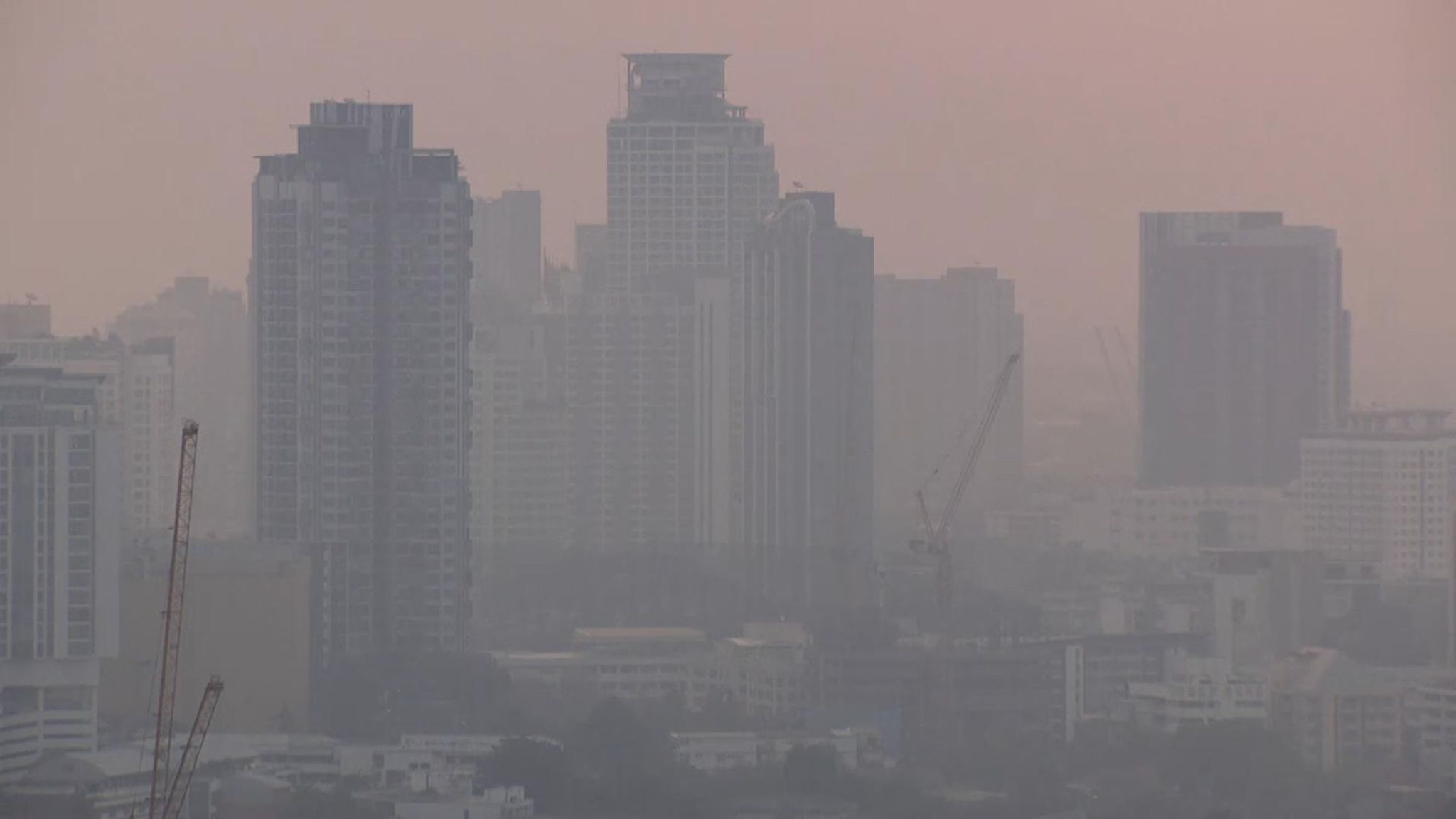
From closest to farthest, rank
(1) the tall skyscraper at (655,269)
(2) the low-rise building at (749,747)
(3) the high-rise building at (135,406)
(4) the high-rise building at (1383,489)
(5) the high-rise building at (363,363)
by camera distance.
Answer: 1. (2) the low-rise building at (749,747)
2. (3) the high-rise building at (135,406)
3. (5) the high-rise building at (363,363)
4. (4) the high-rise building at (1383,489)
5. (1) the tall skyscraper at (655,269)

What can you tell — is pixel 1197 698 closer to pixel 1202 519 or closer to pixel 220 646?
pixel 1202 519

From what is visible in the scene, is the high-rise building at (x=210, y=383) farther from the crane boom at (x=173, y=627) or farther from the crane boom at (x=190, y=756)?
the crane boom at (x=190, y=756)

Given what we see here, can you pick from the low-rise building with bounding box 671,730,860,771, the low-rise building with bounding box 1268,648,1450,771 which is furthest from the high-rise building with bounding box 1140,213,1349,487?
the low-rise building with bounding box 671,730,860,771

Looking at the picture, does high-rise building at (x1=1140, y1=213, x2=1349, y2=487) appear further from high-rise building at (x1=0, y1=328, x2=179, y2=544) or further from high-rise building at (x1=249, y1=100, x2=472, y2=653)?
high-rise building at (x1=0, y1=328, x2=179, y2=544)

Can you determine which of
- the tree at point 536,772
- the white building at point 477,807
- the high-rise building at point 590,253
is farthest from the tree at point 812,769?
the high-rise building at point 590,253

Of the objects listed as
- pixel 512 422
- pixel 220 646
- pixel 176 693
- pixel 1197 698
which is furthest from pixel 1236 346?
pixel 176 693

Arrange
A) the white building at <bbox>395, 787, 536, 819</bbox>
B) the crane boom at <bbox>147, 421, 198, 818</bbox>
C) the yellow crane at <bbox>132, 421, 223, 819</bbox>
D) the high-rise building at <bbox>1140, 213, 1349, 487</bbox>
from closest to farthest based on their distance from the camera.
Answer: the yellow crane at <bbox>132, 421, 223, 819</bbox> < the crane boom at <bbox>147, 421, 198, 818</bbox> < the white building at <bbox>395, 787, 536, 819</bbox> < the high-rise building at <bbox>1140, 213, 1349, 487</bbox>
